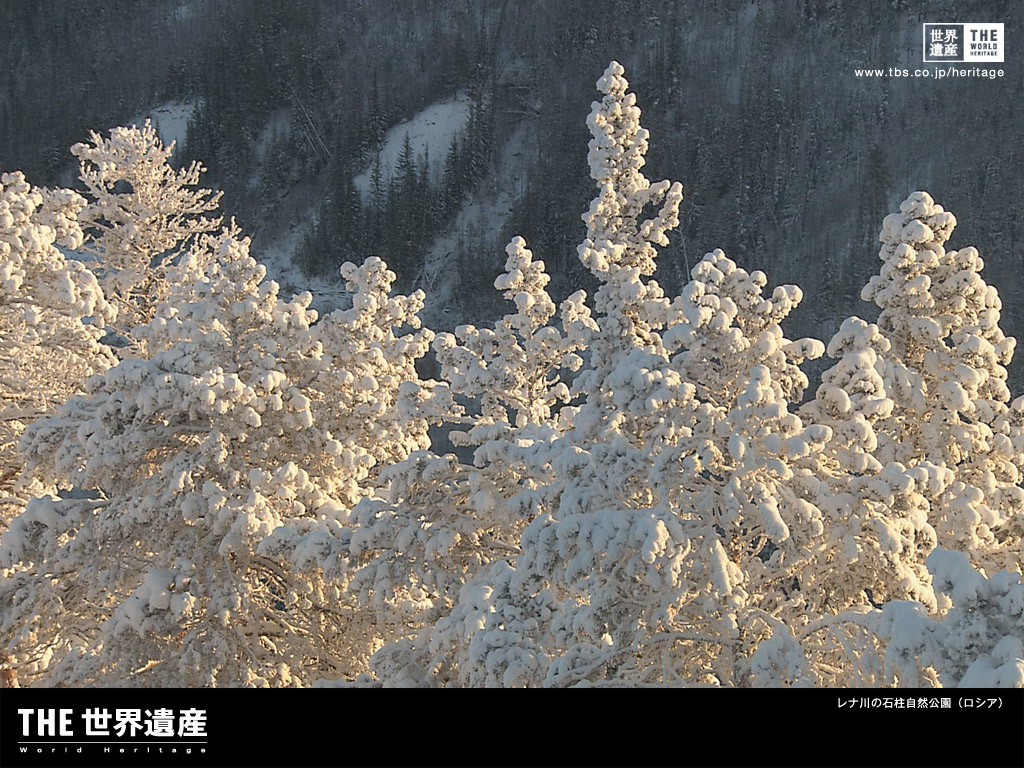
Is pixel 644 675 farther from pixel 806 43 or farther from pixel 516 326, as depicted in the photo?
pixel 806 43

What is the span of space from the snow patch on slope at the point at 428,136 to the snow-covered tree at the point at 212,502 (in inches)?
3768

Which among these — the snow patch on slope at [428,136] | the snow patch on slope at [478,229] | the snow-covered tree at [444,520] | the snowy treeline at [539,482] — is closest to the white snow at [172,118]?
the snow patch on slope at [428,136]

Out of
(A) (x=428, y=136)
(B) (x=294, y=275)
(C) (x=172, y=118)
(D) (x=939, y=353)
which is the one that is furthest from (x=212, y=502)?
(C) (x=172, y=118)

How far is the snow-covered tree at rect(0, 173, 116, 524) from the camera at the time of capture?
39.3 feet

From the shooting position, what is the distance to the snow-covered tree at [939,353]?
966 cm

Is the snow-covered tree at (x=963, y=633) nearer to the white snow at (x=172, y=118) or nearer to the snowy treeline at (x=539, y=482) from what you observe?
the snowy treeline at (x=539, y=482)

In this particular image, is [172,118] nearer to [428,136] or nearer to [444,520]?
[428,136]

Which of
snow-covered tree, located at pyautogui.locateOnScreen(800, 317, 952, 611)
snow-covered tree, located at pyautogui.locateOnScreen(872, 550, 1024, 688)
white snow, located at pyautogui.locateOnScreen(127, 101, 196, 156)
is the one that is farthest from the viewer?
white snow, located at pyautogui.locateOnScreen(127, 101, 196, 156)

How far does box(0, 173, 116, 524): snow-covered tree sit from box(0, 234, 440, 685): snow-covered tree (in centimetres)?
213

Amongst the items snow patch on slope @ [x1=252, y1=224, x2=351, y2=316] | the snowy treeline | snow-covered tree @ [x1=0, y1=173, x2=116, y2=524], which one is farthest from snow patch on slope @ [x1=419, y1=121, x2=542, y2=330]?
the snowy treeline

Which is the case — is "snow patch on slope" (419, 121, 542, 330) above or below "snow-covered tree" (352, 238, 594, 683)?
below

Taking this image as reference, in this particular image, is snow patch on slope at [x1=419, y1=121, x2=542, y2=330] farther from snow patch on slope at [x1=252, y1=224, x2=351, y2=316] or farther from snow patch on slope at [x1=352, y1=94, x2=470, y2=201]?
snow patch on slope at [x1=252, y1=224, x2=351, y2=316]

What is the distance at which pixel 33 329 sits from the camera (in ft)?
41.4
